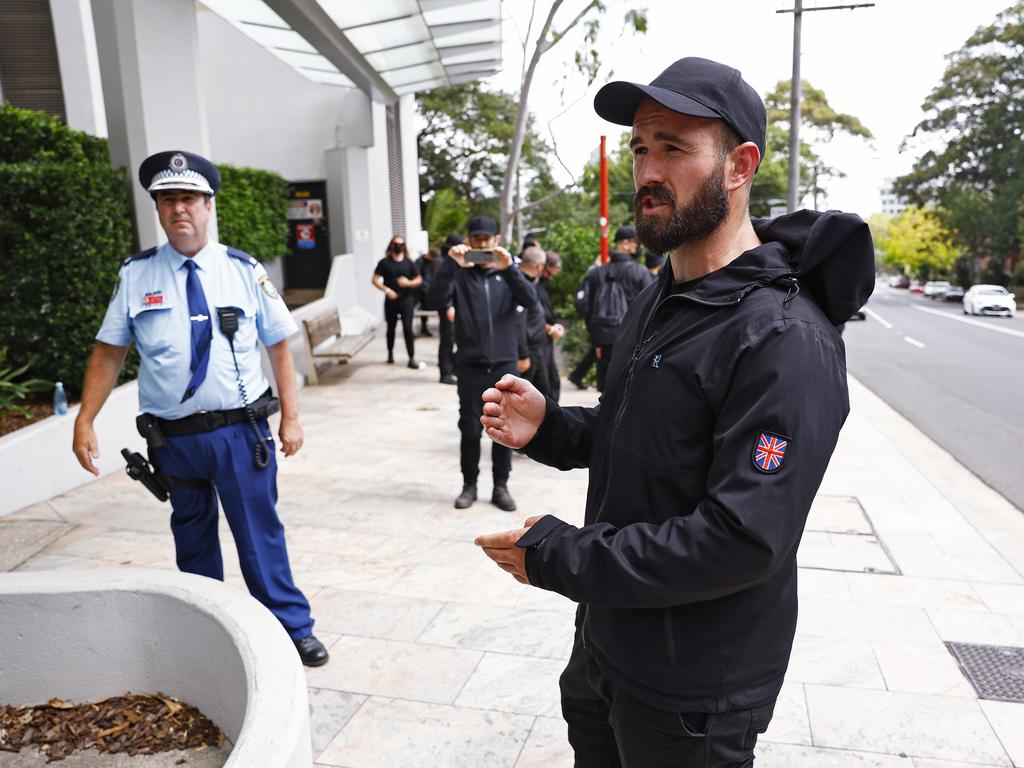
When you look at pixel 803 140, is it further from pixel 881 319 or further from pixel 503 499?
pixel 503 499

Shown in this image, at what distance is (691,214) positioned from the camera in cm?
165

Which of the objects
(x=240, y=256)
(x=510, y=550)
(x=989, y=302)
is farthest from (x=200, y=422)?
(x=989, y=302)

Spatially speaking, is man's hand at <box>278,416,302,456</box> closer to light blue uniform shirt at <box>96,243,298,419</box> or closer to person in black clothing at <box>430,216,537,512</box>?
light blue uniform shirt at <box>96,243,298,419</box>

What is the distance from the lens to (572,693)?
78.7 inches

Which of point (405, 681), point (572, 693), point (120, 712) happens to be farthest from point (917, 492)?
point (120, 712)

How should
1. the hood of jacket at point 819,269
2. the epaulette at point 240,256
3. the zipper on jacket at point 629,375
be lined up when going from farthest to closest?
the epaulette at point 240,256
the zipper on jacket at point 629,375
the hood of jacket at point 819,269

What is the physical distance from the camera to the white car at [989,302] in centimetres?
3188

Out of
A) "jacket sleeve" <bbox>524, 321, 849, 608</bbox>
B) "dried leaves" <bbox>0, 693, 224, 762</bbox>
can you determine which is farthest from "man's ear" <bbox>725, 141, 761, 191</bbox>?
"dried leaves" <bbox>0, 693, 224, 762</bbox>

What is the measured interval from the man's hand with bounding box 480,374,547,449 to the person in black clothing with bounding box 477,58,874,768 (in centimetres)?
26

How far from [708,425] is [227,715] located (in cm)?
191

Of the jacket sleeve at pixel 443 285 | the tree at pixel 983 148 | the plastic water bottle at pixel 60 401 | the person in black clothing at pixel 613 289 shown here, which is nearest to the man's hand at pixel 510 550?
the jacket sleeve at pixel 443 285

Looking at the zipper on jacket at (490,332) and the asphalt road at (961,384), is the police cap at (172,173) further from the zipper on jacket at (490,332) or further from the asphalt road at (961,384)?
the asphalt road at (961,384)

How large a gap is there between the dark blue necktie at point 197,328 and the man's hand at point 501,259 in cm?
264

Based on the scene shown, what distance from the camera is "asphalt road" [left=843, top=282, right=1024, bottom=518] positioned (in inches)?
317
